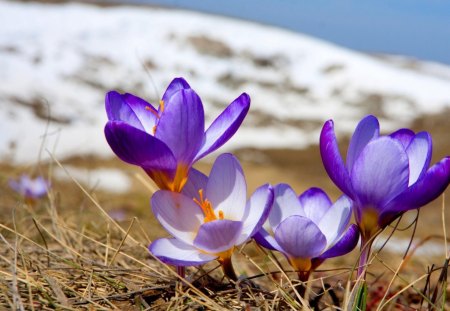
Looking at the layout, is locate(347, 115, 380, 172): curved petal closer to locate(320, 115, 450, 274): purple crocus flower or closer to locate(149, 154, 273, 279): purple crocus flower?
locate(320, 115, 450, 274): purple crocus flower

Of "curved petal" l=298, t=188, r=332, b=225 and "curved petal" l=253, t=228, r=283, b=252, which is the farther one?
"curved petal" l=298, t=188, r=332, b=225

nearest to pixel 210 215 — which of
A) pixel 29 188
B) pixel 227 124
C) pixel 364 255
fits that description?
pixel 227 124

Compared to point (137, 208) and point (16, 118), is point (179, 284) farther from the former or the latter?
point (16, 118)

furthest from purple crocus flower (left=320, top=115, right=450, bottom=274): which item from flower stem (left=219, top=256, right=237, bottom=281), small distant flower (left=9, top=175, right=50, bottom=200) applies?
small distant flower (left=9, top=175, right=50, bottom=200)

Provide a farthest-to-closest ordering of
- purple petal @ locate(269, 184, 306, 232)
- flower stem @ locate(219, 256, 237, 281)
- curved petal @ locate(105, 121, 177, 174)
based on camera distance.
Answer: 1. purple petal @ locate(269, 184, 306, 232)
2. flower stem @ locate(219, 256, 237, 281)
3. curved petal @ locate(105, 121, 177, 174)

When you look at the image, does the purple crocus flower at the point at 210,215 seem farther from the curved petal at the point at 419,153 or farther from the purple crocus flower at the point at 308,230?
the curved petal at the point at 419,153

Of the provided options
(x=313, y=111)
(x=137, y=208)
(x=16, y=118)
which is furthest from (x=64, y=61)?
(x=137, y=208)
